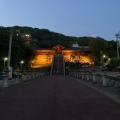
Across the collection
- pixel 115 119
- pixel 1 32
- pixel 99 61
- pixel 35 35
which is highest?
pixel 35 35

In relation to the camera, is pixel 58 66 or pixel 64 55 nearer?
pixel 58 66

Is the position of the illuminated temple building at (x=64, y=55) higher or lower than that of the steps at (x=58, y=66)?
higher

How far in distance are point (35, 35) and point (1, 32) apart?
102 meters

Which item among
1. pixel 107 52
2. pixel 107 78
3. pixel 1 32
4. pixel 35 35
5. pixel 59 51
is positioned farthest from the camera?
pixel 35 35

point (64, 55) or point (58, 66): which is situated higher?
point (64, 55)

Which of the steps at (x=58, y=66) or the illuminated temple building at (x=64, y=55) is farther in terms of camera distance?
the illuminated temple building at (x=64, y=55)

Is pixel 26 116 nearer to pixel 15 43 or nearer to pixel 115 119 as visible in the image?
pixel 115 119

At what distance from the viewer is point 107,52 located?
81.4m

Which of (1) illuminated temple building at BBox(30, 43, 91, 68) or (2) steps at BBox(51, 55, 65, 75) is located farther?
(1) illuminated temple building at BBox(30, 43, 91, 68)

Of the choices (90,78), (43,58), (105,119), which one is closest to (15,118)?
(105,119)

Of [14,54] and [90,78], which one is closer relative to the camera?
[90,78]

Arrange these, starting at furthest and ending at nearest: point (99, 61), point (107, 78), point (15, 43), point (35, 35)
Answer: point (35, 35) → point (99, 61) → point (15, 43) → point (107, 78)

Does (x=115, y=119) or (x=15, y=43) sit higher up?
(x=15, y=43)

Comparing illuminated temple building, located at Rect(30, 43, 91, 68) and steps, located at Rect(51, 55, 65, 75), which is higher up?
illuminated temple building, located at Rect(30, 43, 91, 68)
